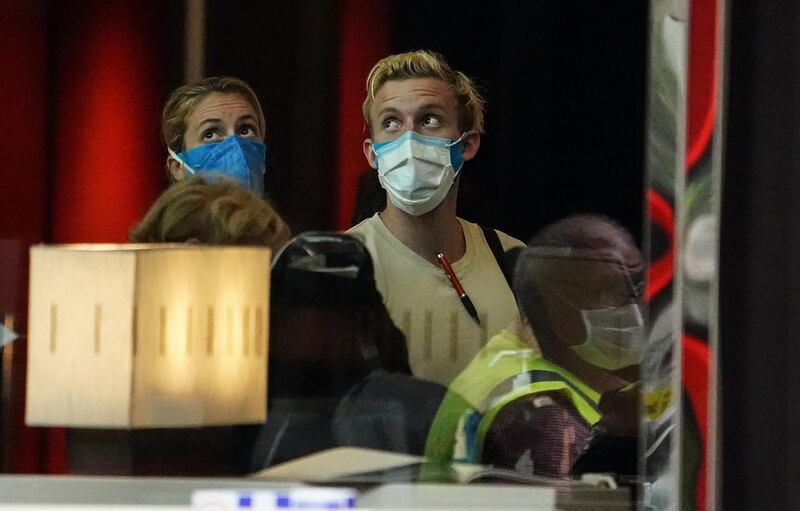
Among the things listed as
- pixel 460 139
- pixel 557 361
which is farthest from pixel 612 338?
pixel 460 139

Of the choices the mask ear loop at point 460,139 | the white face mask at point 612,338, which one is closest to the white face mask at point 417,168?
the mask ear loop at point 460,139

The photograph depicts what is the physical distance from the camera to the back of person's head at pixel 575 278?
1202 mm

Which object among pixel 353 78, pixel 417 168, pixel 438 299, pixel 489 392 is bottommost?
pixel 489 392

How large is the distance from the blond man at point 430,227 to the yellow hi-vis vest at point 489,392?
2 centimetres

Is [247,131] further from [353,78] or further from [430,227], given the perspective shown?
[430,227]

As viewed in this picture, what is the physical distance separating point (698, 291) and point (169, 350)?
2.10 feet

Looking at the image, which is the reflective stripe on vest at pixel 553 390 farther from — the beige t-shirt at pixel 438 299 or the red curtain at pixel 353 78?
the red curtain at pixel 353 78

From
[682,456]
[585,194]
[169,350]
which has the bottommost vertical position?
[682,456]

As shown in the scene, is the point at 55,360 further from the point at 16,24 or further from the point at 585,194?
the point at 585,194

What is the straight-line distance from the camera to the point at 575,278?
47.7 inches

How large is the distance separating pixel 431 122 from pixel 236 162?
242mm

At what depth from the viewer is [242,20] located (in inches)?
46.6

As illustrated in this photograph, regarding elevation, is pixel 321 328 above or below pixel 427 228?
below

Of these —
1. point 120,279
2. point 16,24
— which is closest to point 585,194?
point 120,279
